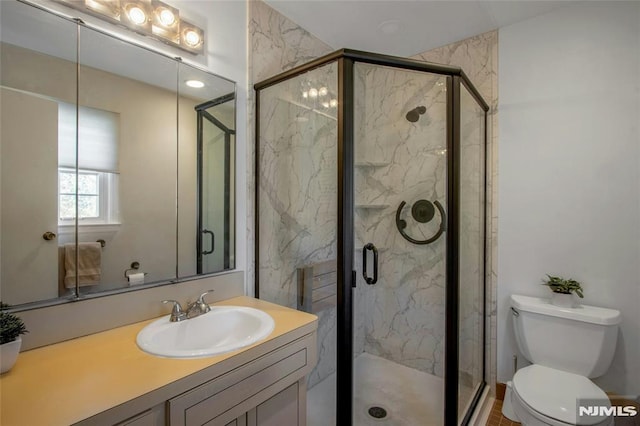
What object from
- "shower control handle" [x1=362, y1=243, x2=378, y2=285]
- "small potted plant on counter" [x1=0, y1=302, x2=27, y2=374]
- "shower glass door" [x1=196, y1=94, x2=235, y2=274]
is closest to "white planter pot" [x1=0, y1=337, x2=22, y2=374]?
"small potted plant on counter" [x1=0, y1=302, x2=27, y2=374]

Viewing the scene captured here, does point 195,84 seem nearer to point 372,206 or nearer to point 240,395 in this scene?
point 372,206

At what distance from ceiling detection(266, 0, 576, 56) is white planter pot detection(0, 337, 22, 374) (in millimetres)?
2018

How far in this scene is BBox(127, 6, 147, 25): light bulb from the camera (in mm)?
1288

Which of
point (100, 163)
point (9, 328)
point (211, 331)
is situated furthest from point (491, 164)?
point (9, 328)

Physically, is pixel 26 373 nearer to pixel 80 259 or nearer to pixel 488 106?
pixel 80 259

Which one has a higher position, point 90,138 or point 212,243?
point 90,138

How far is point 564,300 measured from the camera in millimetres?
1747

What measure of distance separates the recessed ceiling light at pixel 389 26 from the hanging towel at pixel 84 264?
7.00 feet

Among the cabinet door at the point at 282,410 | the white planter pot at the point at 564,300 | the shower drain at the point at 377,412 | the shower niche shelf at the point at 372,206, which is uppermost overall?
the shower niche shelf at the point at 372,206

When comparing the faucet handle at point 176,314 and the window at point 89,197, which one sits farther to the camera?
the faucet handle at point 176,314

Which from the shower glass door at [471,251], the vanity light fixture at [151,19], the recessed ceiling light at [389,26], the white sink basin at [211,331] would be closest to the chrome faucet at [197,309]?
the white sink basin at [211,331]

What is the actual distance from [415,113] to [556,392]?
1.73 meters

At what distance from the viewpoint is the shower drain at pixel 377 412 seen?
6.15 feet

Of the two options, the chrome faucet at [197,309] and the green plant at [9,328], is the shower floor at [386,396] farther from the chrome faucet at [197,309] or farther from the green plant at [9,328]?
the green plant at [9,328]
